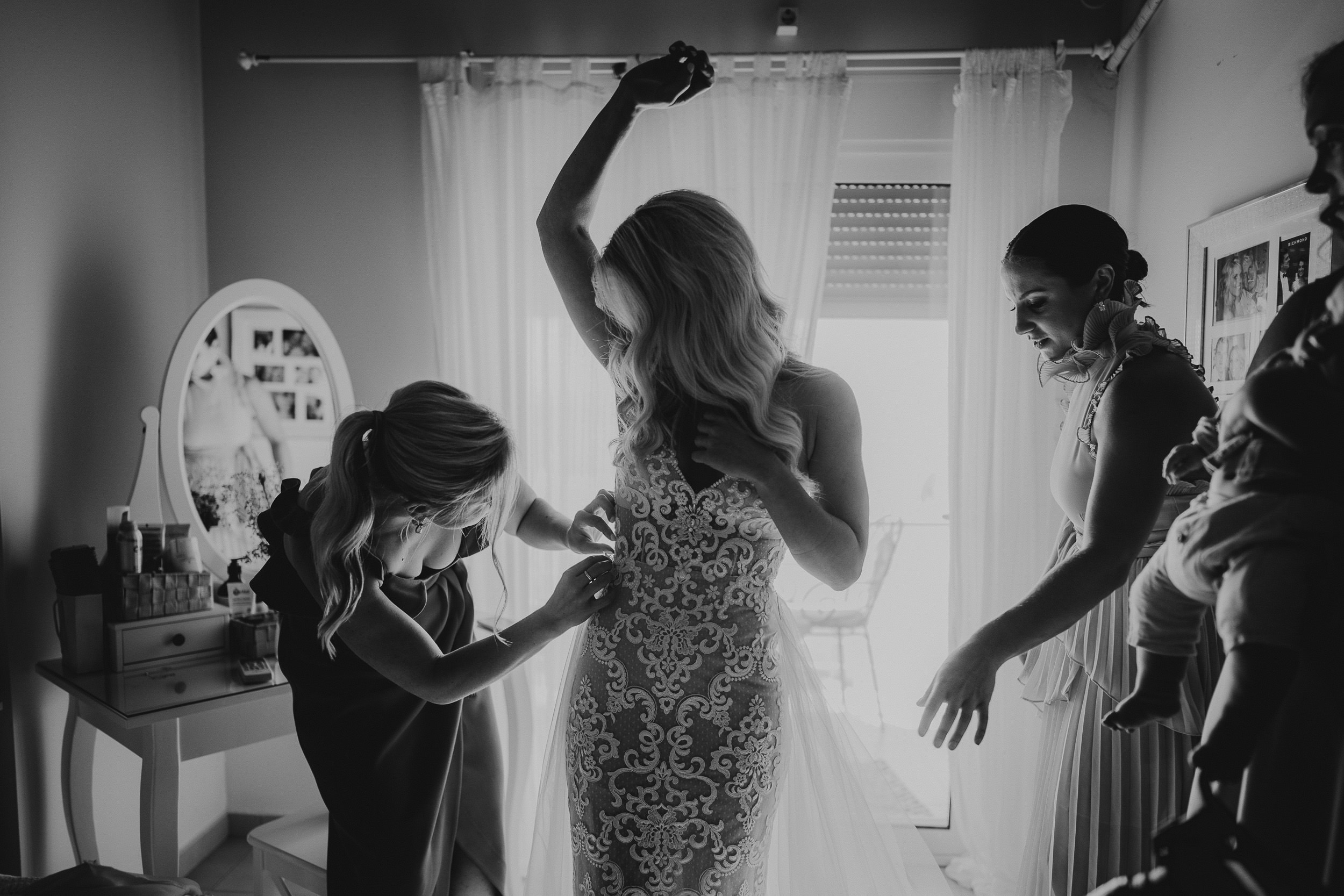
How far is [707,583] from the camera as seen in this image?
1.23 m

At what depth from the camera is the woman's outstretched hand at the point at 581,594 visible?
4.09 feet

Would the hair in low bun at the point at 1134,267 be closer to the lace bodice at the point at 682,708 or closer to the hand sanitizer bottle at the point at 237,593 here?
the lace bodice at the point at 682,708

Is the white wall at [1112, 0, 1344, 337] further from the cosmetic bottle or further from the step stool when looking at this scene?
the cosmetic bottle

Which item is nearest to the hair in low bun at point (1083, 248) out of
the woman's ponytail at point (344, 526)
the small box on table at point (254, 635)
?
the woman's ponytail at point (344, 526)

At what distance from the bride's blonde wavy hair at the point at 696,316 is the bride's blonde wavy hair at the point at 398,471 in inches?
11.3

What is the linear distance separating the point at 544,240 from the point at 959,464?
1547mm

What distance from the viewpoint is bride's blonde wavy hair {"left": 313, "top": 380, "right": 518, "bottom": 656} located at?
1.30m

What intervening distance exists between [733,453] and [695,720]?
401 millimetres

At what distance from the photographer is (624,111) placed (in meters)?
1.34

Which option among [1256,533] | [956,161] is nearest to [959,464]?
[956,161]

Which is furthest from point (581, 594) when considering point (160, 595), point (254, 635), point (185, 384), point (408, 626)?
point (185, 384)

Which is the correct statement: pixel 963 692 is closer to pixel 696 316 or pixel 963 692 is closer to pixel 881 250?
pixel 696 316

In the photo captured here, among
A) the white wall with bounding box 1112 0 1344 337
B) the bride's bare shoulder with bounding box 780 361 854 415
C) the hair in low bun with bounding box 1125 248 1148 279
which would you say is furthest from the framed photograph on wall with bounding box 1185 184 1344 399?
the bride's bare shoulder with bounding box 780 361 854 415

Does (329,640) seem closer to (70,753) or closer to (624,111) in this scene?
(624,111)
